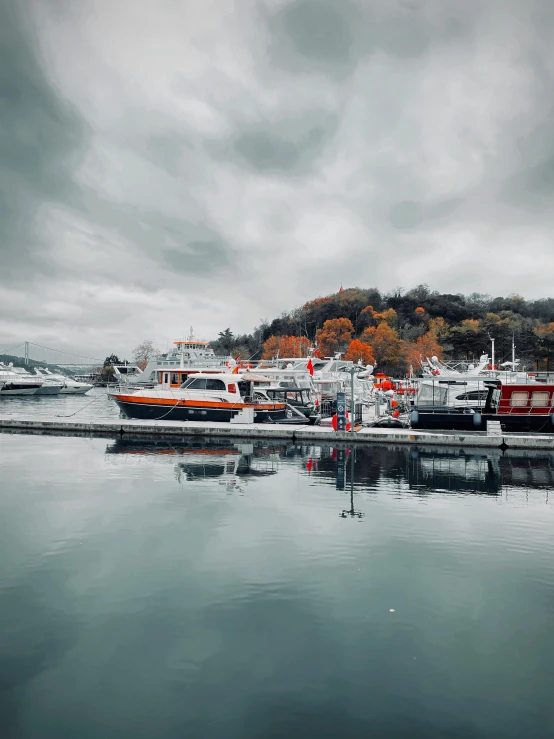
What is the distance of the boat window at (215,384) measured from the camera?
29244 mm

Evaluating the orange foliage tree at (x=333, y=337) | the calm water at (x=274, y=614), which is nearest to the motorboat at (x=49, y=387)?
the orange foliage tree at (x=333, y=337)

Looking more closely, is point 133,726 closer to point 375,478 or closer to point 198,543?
point 198,543

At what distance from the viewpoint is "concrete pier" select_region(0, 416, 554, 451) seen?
22.6 m

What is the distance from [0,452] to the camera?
21469mm

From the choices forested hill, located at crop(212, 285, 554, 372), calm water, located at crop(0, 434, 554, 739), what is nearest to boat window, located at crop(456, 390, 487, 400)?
calm water, located at crop(0, 434, 554, 739)

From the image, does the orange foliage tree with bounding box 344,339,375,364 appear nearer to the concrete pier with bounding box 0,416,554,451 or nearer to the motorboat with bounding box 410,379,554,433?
the motorboat with bounding box 410,379,554,433

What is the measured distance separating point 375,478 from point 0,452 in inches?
605

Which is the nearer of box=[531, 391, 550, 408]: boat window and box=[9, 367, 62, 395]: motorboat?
box=[531, 391, 550, 408]: boat window

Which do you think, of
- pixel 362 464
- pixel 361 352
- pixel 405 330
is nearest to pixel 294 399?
pixel 362 464

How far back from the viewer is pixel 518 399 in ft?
83.7

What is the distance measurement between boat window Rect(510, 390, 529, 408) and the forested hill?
53.6 meters

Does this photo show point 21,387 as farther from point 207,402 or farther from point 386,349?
point 386,349

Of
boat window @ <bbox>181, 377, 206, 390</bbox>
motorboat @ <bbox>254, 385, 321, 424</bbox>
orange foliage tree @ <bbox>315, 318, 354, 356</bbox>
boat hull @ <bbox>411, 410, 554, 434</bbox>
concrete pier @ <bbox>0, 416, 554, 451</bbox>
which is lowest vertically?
concrete pier @ <bbox>0, 416, 554, 451</bbox>

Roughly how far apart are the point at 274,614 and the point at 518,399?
22.0m
